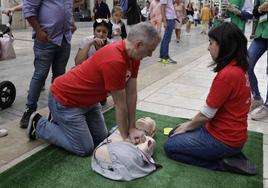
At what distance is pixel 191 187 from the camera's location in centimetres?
281

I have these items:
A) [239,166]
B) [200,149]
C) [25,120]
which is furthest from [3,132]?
[239,166]

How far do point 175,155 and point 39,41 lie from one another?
5.74ft

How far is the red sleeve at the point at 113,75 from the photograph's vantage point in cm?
282

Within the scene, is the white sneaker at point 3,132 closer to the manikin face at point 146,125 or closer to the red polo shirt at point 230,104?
the manikin face at point 146,125

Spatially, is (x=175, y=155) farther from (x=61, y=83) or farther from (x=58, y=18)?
(x=58, y=18)

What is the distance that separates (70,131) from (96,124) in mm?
340

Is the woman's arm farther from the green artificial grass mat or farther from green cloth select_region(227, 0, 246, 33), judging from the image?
green cloth select_region(227, 0, 246, 33)

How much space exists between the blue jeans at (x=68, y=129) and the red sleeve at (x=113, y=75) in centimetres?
51

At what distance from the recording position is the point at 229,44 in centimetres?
283

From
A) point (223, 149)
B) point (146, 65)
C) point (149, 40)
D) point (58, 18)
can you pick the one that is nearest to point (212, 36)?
point (149, 40)

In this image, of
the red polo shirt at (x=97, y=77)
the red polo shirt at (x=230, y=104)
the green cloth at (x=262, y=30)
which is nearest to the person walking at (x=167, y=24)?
the green cloth at (x=262, y=30)

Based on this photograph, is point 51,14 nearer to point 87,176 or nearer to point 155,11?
point 87,176

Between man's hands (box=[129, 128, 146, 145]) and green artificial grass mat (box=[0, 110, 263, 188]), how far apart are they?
0.80 feet

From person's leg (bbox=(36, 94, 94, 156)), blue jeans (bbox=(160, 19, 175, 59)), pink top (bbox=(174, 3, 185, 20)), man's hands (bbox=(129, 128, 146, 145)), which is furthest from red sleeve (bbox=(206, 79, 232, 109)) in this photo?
pink top (bbox=(174, 3, 185, 20))
